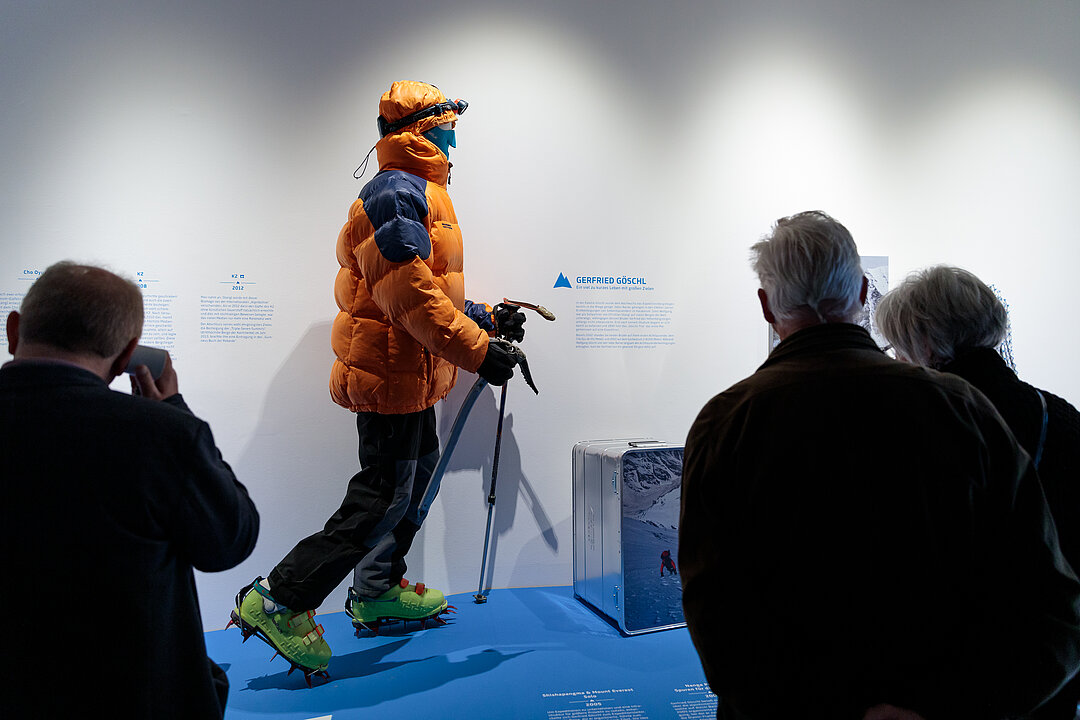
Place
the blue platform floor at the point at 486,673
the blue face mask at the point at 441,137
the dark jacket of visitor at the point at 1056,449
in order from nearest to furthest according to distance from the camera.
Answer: the dark jacket of visitor at the point at 1056,449 < the blue platform floor at the point at 486,673 < the blue face mask at the point at 441,137

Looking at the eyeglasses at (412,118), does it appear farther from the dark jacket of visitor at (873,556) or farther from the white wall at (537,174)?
the dark jacket of visitor at (873,556)

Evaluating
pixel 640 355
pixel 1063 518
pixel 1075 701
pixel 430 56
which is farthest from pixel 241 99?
pixel 1075 701

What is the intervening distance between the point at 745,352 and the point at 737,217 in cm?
71

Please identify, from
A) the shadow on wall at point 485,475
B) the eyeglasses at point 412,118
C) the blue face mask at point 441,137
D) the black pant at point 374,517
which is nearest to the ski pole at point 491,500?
the shadow on wall at point 485,475

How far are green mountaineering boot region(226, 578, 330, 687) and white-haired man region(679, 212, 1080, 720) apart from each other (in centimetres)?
161

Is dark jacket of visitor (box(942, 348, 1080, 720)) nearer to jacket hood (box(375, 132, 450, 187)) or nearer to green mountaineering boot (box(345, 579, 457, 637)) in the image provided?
jacket hood (box(375, 132, 450, 187))

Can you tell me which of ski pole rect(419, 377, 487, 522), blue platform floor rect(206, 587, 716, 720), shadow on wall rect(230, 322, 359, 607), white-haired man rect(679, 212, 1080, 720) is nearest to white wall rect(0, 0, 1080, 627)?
shadow on wall rect(230, 322, 359, 607)

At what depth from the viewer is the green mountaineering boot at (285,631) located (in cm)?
223

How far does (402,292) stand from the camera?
236 centimetres

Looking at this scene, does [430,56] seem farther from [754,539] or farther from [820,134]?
[754,539]

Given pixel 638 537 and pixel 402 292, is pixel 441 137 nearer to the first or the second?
pixel 402 292

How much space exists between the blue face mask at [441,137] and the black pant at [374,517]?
1050 millimetres

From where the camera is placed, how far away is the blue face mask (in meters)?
2.65

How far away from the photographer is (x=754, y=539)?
41.1 inches
